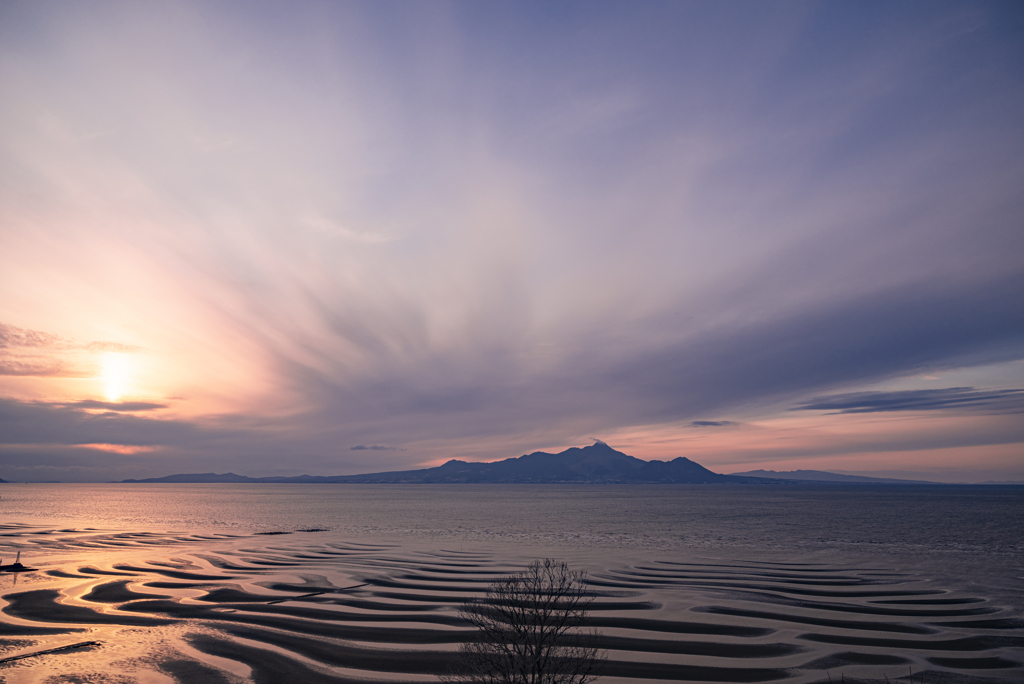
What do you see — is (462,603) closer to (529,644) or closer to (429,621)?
(429,621)

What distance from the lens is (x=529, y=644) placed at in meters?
24.0

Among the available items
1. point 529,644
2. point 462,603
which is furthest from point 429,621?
point 529,644

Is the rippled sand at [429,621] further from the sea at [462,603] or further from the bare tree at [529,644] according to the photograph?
the bare tree at [529,644]

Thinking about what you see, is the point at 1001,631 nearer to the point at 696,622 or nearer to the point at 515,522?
the point at 696,622

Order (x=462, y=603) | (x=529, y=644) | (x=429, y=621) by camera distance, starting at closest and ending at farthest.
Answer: (x=529, y=644)
(x=429, y=621)
(x=462, y=603)

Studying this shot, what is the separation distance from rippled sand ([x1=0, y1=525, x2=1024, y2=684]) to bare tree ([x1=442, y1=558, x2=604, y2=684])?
79.6 inches

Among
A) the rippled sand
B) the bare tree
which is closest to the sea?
the rippled sand

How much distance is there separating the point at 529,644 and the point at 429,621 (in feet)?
81.8

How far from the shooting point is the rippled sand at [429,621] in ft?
112

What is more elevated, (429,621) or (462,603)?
(429,621)

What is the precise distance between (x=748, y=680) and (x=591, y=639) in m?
A: 11.6

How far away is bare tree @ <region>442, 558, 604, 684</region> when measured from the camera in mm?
23453

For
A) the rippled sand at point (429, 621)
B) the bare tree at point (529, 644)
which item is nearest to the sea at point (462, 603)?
the rippled sand at point (429, 621)

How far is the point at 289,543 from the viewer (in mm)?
100625
